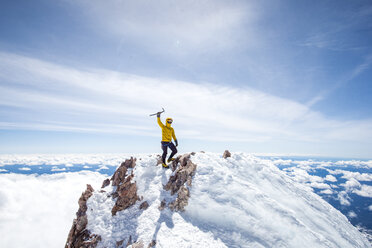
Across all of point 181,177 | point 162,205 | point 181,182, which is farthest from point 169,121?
point 162,205

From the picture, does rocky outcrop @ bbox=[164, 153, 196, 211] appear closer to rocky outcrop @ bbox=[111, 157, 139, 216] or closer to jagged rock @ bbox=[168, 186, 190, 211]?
jagged rock @ bbox=[168, 186, 190, 211]

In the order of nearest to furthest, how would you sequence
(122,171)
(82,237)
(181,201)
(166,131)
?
(181,201)
(82,237)
(166,131)
(122,171)

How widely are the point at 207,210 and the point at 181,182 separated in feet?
10.5

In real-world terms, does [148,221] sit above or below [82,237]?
above

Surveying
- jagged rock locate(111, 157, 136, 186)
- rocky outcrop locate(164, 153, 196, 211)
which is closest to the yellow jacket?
rocky outcrop locate(164, 153, 196, 211)

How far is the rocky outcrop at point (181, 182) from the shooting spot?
40.1 ft

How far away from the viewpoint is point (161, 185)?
48.2 feet

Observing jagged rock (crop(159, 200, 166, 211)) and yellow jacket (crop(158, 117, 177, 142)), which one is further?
yellow jacket (crop(158, 117, 177, 142))

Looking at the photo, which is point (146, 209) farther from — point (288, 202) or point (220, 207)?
point (288, 202)

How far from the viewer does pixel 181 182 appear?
13.9m

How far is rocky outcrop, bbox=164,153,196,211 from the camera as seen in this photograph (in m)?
12.2

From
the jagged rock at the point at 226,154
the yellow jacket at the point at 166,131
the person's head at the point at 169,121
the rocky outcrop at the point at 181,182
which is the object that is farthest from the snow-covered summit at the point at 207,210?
the person's head at the point at 169,121

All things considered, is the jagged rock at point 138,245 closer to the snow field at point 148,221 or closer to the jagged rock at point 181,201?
the snow field at point 148,221

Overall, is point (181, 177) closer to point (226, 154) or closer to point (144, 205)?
point (144, 205)
